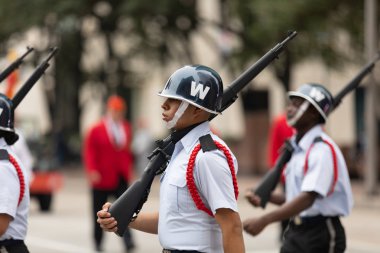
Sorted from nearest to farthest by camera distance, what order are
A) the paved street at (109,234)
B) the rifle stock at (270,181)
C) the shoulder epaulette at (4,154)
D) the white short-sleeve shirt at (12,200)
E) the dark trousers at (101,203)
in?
the white short-sleeve shirt at (12,200) < the shoulder epaulette at (4,154) < the rifle stock at (270,181) < the dark trousers at (101,203) < the paved street at (109,234)

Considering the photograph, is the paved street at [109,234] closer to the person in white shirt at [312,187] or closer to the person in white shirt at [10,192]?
the person in white shirt at [312,187]

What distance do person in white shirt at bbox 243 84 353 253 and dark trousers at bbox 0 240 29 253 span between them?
152 cm

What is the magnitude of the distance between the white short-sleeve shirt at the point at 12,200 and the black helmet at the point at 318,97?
2.16 m

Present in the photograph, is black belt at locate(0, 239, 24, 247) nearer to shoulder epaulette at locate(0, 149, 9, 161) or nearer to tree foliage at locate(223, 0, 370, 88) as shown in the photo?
shoulder epaulette at locate(0, 149, 9, 161)

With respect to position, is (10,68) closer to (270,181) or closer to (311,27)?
(270,181)

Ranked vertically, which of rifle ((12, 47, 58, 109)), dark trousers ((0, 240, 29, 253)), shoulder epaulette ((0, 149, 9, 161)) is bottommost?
dark trousers ((0, 240, 29, 253))

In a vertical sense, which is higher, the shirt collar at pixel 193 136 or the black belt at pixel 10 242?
the shirt collar at pixel 193 136

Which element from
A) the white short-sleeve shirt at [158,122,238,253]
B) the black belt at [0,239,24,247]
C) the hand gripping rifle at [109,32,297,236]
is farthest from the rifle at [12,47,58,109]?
the white short-sleeve shirt at [158,122,238,253]

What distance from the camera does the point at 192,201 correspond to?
4.93m

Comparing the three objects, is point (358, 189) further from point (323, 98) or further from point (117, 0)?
point (323, 98)

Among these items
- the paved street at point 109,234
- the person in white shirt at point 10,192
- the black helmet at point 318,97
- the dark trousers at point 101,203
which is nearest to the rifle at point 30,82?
the person in white shirt at point 10,192

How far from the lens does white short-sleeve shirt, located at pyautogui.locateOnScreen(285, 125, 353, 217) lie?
6.81 m

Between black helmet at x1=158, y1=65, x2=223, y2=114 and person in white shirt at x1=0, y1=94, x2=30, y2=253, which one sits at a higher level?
black helmet at x1=158, y1=65, x2=223, y2=114

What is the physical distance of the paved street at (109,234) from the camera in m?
14.0
